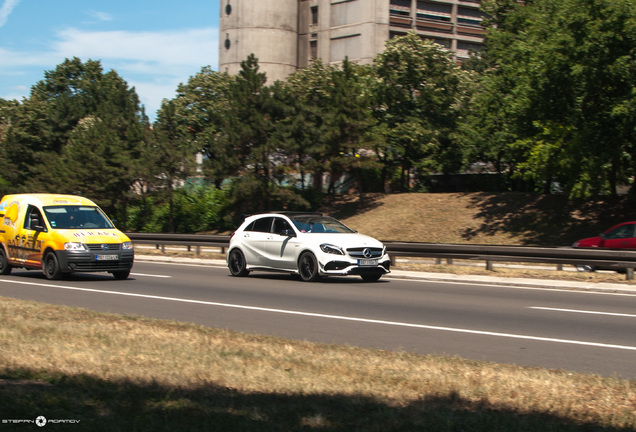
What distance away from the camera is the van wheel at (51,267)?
56.1ft

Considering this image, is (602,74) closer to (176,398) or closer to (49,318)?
(49,318)

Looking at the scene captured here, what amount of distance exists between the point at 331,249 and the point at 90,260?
5701 mm

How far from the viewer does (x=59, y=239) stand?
1712 centimetres

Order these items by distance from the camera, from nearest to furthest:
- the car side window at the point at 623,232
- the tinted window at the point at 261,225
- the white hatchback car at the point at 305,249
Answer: the white hatchback car at the point at 305,249 → the tinted window at the point at 261,225 → the car side window at the point at 623,232

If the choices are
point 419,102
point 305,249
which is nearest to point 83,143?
point 419,102

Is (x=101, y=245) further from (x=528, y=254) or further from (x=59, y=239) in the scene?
(x=528, y=254)

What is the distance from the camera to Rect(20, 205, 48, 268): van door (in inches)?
691

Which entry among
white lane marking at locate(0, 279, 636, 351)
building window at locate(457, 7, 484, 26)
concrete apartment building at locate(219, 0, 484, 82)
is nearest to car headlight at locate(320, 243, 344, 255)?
white lane marking at locate(0, 279, 636, 351)

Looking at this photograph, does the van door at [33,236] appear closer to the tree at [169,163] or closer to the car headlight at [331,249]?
the car headlight at [331,249]

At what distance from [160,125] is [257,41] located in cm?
3864

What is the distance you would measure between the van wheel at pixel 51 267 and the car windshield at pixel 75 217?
0.79 metres

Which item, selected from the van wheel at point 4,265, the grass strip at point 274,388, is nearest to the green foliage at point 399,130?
the van wheel at point 4,265

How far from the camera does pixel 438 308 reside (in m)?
12.6

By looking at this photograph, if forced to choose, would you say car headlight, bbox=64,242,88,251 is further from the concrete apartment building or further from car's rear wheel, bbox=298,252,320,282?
the concrete apartment building
